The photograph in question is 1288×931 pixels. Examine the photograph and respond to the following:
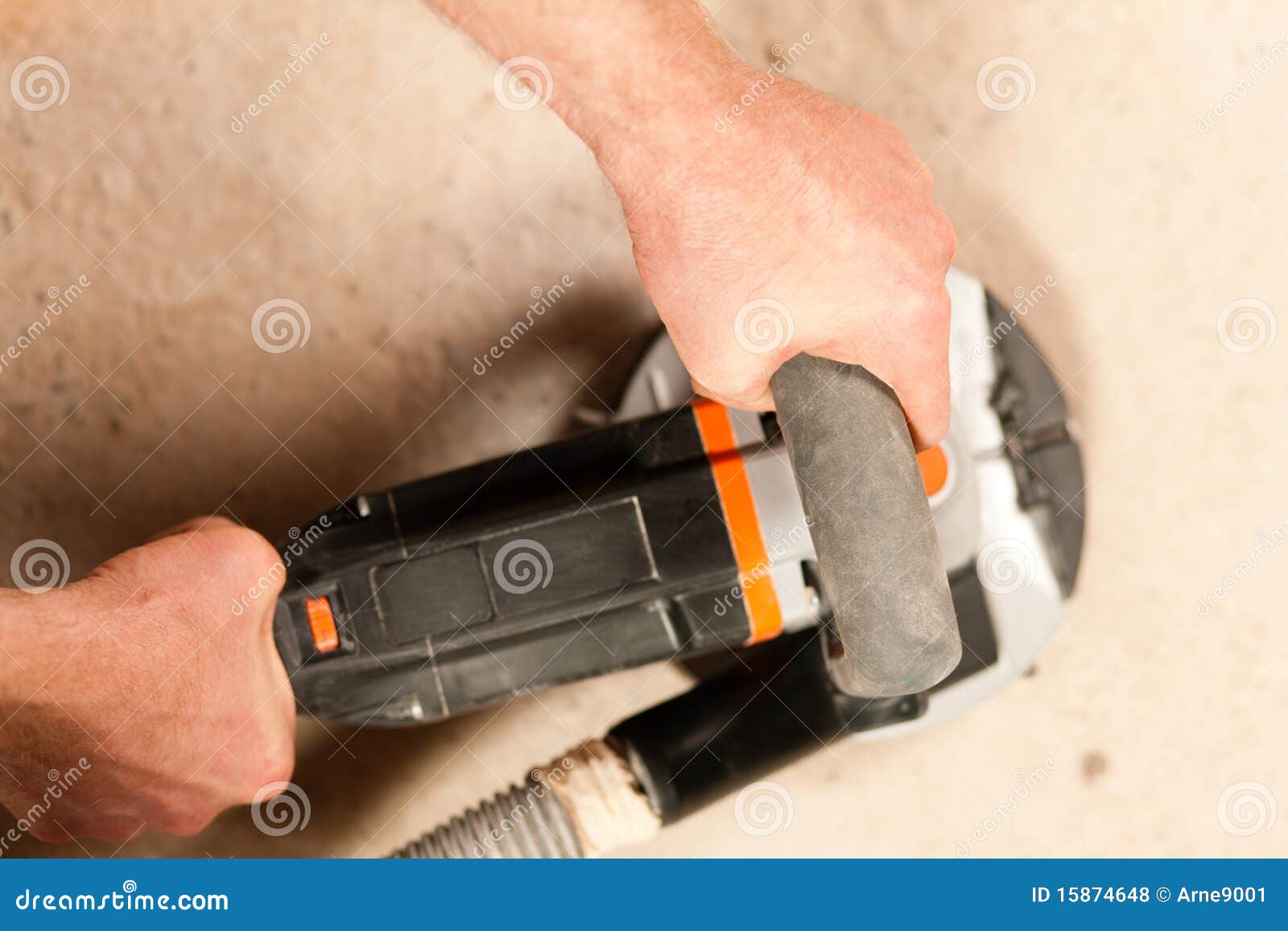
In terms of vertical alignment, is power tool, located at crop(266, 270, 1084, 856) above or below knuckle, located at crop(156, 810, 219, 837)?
above

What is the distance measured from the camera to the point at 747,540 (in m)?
0.93

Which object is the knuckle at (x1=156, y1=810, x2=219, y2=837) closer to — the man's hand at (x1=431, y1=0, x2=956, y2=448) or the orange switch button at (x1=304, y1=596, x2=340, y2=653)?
the orange switch button at (x1=304, y1=596, x2=340, y2=653)

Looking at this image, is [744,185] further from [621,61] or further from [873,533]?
[873,533]

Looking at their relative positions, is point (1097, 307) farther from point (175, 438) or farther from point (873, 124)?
point (175, 438)

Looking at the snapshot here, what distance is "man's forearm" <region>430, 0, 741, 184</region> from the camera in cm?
75

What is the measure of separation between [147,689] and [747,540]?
575mm

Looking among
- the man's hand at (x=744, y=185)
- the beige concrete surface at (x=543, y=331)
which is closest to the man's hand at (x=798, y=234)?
the man's hand at (x=744, y=185)

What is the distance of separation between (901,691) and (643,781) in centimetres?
34

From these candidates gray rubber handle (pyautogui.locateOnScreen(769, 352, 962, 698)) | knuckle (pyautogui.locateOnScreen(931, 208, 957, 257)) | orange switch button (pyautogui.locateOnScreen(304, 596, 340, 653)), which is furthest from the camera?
orange switch button (pyautogui.locateOnScreen(304, 596, 340, 653))

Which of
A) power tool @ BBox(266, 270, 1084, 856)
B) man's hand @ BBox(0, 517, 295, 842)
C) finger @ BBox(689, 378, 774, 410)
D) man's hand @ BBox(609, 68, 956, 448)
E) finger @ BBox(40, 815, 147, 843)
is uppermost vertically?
man's hand @ BBox(609, 68, 956, 448)

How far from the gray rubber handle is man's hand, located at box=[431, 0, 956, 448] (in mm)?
78

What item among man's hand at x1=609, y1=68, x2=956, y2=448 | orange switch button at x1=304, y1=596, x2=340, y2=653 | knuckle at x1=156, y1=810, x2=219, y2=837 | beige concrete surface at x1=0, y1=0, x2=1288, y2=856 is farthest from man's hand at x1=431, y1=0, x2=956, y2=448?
knuckle at x1=156, y1=810, x2=219, y2=837

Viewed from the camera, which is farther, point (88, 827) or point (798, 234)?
point (88, 827)

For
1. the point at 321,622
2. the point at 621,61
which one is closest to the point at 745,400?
the point at 621,61
